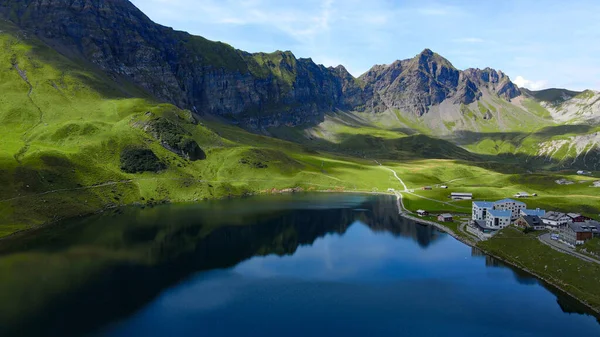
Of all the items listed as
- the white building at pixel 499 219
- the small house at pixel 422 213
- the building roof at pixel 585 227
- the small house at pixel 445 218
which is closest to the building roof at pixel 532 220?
the white building at pixel 499 219

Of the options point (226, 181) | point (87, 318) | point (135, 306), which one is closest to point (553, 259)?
point (135, 306)

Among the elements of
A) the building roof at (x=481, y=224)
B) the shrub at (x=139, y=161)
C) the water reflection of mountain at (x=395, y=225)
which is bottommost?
the water reflection of mountain at (x=395, y=225)

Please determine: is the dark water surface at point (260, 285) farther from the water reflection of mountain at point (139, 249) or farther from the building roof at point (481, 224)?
the building roof at point (481, 224)

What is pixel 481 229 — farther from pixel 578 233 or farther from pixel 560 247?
pixel 578 233

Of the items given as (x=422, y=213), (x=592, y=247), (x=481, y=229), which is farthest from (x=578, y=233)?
(x=422, y=213)

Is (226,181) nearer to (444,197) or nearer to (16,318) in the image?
(444,197)

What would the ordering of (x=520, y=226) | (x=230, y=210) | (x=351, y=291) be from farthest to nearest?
(x=230, y=210)
(x=520, y=226)
(x=351, y=291)
